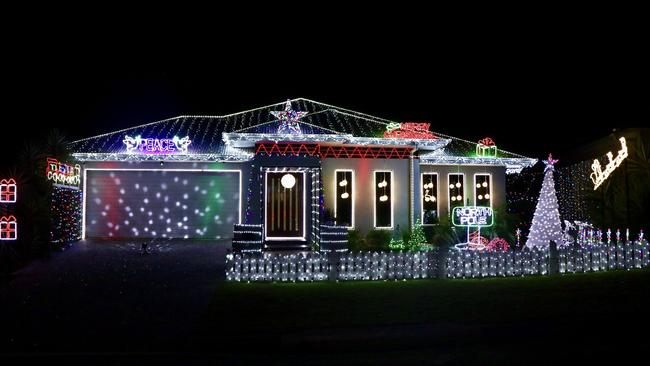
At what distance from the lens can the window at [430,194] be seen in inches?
834

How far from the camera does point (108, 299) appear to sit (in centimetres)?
984

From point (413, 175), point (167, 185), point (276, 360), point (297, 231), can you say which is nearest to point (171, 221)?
point (167, 185)

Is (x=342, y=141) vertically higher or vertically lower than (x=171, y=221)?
higher

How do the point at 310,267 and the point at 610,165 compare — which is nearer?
the point at 310,267

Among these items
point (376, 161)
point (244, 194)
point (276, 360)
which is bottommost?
point (276, 360)

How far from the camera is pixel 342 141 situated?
683 inches

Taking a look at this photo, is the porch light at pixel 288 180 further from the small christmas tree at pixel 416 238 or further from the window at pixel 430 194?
the window at pixel 430 194

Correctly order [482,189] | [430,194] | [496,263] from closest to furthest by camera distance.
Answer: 1. [496,263]
2. [430,194]
3. [482,189]

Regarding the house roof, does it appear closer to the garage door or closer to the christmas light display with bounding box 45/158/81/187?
the garage door

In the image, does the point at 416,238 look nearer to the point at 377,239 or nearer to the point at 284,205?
the point at 377,239

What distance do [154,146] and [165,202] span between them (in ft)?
7.53

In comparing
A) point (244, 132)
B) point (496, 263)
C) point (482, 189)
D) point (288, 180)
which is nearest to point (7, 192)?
point (244, 132)

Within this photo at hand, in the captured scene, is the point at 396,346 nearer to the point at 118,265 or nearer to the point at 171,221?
the point at 118,265

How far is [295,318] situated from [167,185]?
41.6 ft
